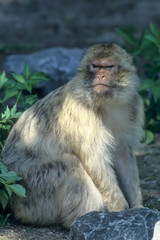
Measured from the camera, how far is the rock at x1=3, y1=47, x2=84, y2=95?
820 cm

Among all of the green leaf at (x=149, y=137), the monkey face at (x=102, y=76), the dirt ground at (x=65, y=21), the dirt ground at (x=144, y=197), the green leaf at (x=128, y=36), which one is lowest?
the dirt ground at (x=144, y=197)

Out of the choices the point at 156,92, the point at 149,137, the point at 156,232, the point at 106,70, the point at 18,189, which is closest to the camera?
the point at 156,232

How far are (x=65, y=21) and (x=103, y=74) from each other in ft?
26.2

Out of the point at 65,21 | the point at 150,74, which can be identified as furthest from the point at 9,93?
the point at 65,21

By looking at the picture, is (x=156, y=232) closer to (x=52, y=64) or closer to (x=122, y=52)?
(x=122, y=52)

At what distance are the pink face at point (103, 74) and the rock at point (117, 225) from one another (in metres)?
1.17

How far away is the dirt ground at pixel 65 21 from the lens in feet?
36.2

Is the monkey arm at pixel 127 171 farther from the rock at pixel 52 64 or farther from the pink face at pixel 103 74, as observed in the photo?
the rock at pixel 52 64

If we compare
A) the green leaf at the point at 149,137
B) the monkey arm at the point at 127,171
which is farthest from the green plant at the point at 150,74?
the monkey arm at the point at 127,171

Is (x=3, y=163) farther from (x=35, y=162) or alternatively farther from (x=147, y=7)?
(x=147, y=7)

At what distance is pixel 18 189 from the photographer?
466cm

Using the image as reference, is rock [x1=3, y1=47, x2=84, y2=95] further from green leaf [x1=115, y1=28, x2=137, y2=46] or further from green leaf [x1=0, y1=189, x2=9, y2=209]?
green leaf [x1=0, y1=189, x2=9, y2=209]

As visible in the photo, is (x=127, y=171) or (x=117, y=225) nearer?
(x=117, y=225)

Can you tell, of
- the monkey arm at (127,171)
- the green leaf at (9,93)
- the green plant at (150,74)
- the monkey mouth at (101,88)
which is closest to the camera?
the monkey mouth at (101,88)
